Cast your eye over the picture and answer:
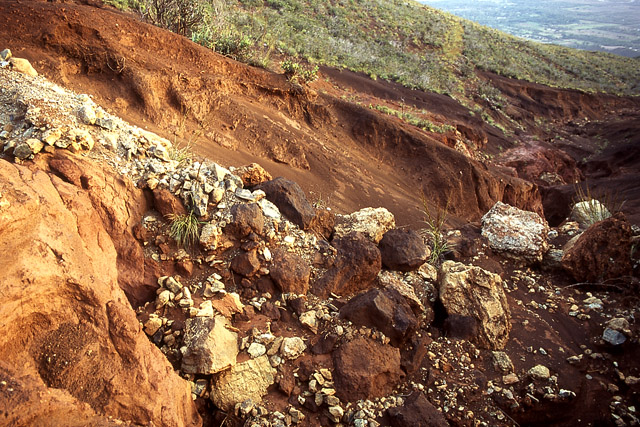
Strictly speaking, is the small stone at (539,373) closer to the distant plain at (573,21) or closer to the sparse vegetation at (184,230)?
the sparse vegetation at (184,230)

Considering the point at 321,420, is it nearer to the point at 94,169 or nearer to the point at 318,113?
the point at 94,169

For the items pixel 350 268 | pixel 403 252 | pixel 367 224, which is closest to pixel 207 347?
pixel 350 268

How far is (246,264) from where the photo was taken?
3.47 m

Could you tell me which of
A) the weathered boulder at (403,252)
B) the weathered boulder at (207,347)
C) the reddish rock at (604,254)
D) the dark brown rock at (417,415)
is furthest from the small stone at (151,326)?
the reddish rock at (604,254)

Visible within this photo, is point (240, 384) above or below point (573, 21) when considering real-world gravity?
below

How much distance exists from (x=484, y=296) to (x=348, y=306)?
4.70ft

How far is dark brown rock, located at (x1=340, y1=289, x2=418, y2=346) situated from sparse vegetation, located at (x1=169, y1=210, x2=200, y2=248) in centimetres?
147

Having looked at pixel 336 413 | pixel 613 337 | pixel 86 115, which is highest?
pixel 86 115

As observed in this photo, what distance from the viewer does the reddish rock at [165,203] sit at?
3514 millimetres

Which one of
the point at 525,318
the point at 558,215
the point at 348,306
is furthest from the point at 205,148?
the point at 558,215

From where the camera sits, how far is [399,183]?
8.29 m

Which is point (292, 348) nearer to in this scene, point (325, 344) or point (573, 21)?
point (325, 344)

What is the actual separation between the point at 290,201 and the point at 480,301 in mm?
2112

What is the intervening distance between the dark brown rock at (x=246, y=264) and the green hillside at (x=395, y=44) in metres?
5.74
